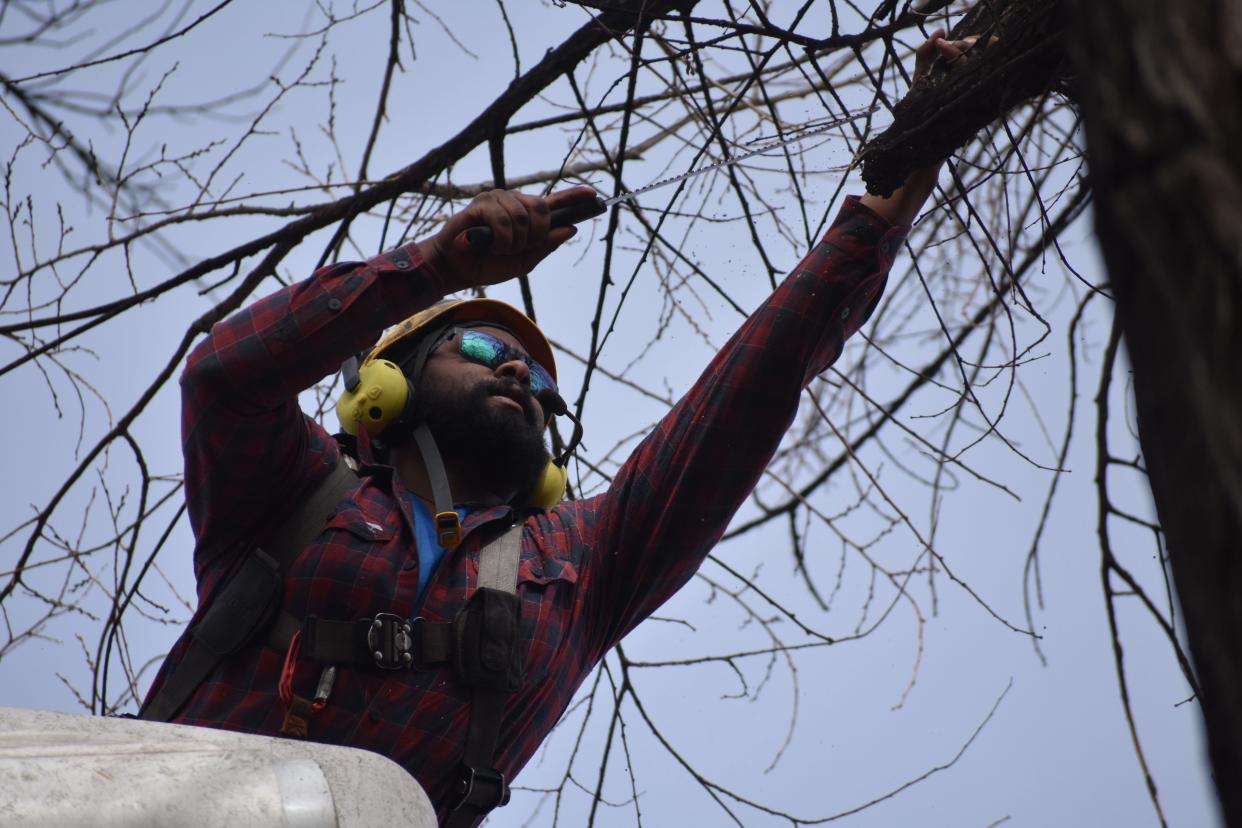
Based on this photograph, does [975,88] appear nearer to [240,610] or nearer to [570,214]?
[570,214]

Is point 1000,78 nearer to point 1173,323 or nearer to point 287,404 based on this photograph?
point 287,404

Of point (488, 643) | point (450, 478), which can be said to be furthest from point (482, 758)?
point (450, 478)

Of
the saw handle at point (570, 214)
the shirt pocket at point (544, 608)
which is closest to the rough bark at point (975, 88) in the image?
the saw handle at point (570, 214)

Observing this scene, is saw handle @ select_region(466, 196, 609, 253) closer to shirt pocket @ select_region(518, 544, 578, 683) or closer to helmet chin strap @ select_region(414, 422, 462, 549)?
helmet chin strap @ select_region(414, 422, 462, 549)

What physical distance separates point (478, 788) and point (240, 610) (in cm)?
60

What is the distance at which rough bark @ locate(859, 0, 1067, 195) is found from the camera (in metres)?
2.41

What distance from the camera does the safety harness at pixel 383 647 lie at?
2.80m

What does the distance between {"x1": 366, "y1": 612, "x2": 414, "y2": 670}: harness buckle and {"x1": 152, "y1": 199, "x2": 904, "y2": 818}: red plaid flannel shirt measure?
0.12ft

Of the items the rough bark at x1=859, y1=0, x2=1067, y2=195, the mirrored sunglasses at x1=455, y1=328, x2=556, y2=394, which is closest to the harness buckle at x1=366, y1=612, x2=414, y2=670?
the mirrored sunglasses at x1=455, y1=328, x2=556, y2=394

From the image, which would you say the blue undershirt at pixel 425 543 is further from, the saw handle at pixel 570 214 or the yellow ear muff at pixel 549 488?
the saw handle at pixel 570 214

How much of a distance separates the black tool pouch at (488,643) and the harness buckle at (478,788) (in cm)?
17

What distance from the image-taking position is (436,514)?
120 inches

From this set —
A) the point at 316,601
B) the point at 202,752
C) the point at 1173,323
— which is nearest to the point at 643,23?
the point at 316,601

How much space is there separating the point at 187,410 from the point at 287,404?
22 cm
